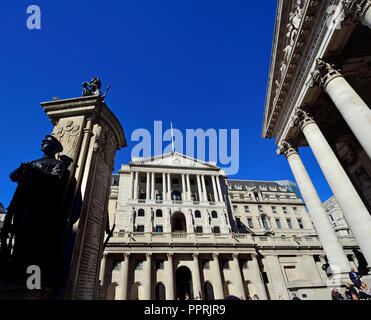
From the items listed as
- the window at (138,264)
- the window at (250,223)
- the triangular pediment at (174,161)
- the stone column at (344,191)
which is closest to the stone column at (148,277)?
the window at (138,264)

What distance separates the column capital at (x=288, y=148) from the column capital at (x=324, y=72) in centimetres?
597

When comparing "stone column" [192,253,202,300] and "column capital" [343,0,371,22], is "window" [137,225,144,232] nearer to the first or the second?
"stone column" [192,253,202,300]

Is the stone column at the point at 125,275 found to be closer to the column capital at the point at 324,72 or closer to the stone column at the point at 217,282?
the stone column at the point at 217,282

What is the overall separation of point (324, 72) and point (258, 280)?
25.3 meters

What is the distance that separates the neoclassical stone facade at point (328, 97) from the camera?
8.50m

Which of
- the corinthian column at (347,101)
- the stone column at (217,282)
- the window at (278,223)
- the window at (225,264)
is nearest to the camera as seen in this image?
the corinthian column at (347,101)

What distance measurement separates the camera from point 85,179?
5.25 metres

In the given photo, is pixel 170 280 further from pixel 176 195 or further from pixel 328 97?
pixel 328 97

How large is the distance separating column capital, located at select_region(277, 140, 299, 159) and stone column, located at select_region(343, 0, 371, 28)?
9.32 meters

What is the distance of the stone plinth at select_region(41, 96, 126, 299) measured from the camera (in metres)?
4.43

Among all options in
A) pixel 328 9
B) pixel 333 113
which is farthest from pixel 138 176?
pixel 328 9

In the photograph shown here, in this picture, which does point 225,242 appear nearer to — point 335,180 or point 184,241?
point 184,241
